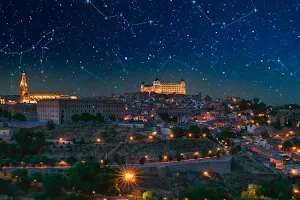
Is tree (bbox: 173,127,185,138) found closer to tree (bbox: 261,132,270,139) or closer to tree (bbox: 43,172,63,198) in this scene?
tree (bbox: 261,132,270,139)

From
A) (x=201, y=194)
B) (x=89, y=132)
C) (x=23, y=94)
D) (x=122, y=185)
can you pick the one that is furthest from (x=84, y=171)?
(x=23, y=94)

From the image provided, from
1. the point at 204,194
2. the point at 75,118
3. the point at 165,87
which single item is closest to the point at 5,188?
the point at 204,194

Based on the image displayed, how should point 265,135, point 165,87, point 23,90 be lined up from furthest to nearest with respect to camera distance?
1. point 165,87
2. point 23,90
3. point 265,135

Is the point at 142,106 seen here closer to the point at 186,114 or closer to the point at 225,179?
the point at 186,114

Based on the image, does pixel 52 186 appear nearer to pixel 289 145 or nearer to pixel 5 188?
pixel 5 188

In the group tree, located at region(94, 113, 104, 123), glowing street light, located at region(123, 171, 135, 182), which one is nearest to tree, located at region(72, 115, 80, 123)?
tree, located at region(94, 113, 104, 123)
